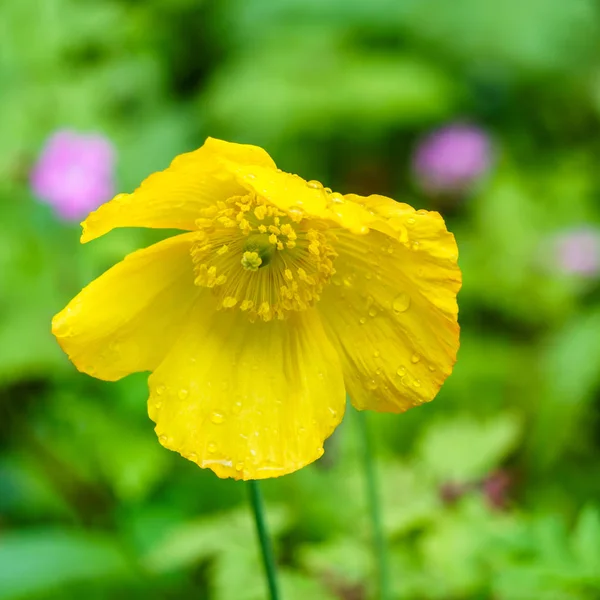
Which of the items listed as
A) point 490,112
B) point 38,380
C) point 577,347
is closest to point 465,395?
point 577,347

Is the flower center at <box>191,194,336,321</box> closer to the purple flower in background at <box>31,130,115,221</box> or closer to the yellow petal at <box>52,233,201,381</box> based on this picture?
the yellow petal at <box>52,233,201,381</box>

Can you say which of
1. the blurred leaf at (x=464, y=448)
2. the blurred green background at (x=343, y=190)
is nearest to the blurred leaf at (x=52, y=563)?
the blurred green background at (x=343, y=190)

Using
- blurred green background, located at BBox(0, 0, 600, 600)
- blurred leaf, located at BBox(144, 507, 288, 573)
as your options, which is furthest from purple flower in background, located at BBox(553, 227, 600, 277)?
blurred leaf, located at BBox(144, 507, 288, 573)

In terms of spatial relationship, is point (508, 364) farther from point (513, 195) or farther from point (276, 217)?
point (276, 217)

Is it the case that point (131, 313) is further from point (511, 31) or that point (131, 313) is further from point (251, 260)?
point (511, 31)

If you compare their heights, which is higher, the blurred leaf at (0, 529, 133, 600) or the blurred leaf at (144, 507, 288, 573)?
the blurred leaf at (144, 507, 288, 573)

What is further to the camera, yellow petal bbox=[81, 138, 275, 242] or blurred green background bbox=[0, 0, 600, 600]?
blurred green background bbox=[0, 0, 600, 600]

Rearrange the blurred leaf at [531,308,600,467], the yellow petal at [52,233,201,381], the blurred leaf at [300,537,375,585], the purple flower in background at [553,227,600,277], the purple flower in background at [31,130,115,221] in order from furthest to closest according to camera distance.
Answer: the purple flower in background at [553,227,600,277]
the purple flower in background at [31,130,115,221]
the blurred leaf at [531,308,600,467]
the blurred leaf at [300,537,375,585]
the yellow petal at [52,233,201,381]
